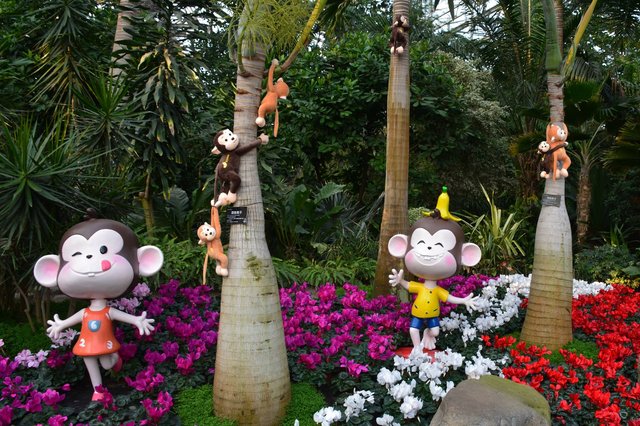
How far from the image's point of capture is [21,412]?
3.26 m

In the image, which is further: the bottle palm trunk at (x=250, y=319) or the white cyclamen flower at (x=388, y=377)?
the white cyclamen flower at (x=388, y=377)

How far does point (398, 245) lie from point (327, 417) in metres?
1.82

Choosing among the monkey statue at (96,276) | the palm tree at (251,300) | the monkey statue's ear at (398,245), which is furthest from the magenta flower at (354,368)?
the monkey statue at (96,276)

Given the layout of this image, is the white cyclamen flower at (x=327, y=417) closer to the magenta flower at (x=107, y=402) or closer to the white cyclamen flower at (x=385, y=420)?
the white cyclamen flower at (x=385, y=420)

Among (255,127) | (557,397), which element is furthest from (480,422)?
(255,127)

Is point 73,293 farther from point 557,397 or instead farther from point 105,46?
point 105,46

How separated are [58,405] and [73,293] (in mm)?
768

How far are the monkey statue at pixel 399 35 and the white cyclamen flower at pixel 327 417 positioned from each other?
379 cm

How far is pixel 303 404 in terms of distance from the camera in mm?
3500

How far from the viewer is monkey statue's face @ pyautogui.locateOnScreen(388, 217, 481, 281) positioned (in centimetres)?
423

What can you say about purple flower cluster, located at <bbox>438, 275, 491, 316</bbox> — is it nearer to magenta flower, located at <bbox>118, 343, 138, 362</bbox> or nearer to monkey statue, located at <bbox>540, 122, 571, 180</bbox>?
monkey statue, located at <bbox>540, 122, 571, 180</bbox>

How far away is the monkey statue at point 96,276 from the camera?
347 cm

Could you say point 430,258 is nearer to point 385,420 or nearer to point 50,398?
point 385,420

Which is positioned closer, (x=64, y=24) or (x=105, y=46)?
(x=64, y=24)
